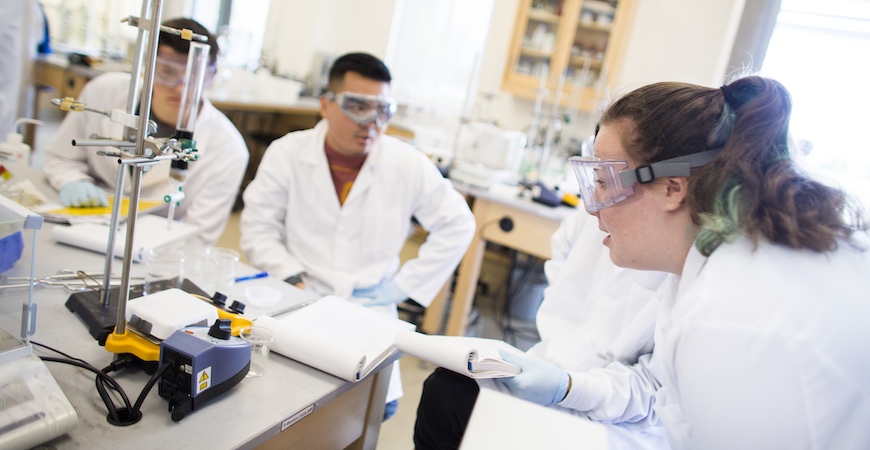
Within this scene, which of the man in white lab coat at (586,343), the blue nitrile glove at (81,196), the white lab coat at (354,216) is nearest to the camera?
the man in white lab coat at (586,343)

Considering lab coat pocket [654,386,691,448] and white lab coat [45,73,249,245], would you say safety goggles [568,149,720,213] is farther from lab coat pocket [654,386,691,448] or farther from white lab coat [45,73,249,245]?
white lab coat [45,73,249,245]

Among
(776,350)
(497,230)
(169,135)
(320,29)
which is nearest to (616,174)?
(776,350)

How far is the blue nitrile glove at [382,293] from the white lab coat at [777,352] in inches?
47.0

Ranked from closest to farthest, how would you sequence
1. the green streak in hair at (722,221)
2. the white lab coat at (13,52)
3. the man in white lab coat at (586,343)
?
the green streak in hair at (722,221)
the man in white lab coat at (586,343)
the white lab coat at (13,52)

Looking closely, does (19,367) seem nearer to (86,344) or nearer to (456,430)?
(86,344)

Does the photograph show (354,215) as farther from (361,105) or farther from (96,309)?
(96,309)

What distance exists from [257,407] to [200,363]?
0.12 meters

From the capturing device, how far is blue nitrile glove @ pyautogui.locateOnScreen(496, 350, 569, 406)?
1.07 meters

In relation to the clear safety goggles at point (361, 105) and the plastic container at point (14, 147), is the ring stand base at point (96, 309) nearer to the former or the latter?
the plastic container at point (14, 147)

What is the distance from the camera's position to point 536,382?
1081 millimetres

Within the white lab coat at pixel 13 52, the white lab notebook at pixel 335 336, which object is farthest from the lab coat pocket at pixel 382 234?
the white lab coat at pixel 13 52

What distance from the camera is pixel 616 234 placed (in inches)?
41.8

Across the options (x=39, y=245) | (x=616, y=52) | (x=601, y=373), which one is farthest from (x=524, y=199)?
(x=616, y=52)

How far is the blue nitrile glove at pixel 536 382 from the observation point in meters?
1.07
